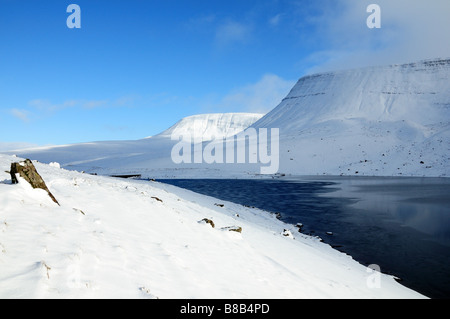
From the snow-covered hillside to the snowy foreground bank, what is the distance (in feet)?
169

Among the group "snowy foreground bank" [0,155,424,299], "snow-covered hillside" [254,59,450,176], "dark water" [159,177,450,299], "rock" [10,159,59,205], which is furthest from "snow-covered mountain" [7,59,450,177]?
"rock" [10,159,59,205]

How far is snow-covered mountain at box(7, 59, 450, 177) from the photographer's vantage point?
5801 centimetres

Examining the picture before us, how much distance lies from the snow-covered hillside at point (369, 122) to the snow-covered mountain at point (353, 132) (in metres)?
0.15

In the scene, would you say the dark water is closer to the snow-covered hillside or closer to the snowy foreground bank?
the snowy foreground bank

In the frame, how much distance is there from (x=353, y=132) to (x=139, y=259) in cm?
8210

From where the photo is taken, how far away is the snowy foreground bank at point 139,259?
187 inches

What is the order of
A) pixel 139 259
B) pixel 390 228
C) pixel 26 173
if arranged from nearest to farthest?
pixel 139 259
pixel 26 173
pixel 390 228

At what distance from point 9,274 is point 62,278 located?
0.75 m

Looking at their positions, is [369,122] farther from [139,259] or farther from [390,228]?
[139,259]

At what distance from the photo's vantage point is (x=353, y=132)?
78875 millimetres

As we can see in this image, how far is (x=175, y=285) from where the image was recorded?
538 centimetres

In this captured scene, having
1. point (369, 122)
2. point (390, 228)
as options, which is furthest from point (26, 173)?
point (369, 122)

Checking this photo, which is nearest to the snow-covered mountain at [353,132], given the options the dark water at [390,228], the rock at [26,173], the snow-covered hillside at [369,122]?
the snow-covered hillside at [369,122]
